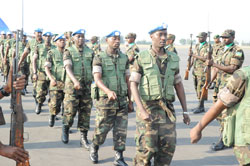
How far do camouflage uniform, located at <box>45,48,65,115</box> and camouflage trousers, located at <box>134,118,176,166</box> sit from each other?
10.5 feet

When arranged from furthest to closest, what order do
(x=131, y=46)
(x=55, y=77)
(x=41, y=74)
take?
(x=131, y=46), (x=41, y=74), (x=55, y=77)

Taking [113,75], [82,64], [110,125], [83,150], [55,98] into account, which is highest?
[82,64]

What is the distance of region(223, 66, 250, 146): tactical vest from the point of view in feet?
9.14

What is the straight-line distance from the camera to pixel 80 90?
6.11 m

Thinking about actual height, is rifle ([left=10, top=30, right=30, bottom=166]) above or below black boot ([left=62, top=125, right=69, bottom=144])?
above

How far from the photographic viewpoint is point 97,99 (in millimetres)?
5352

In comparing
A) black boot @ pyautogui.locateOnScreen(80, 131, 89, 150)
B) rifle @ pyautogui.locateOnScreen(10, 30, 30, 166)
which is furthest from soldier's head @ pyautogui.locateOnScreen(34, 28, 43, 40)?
rifle @ pyautogui.locateOnScreen(10, 30, 30, 166)

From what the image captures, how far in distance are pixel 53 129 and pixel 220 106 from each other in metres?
5.20

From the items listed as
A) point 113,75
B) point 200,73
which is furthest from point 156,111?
point 200,73

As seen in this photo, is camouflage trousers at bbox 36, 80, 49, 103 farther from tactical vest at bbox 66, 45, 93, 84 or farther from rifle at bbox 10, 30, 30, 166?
rifle at bbox 10, 30, 30, 166

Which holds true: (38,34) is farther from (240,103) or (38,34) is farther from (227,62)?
(240,103)

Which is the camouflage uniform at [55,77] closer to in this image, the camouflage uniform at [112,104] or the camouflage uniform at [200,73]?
the camouflage uniform at [112,104]

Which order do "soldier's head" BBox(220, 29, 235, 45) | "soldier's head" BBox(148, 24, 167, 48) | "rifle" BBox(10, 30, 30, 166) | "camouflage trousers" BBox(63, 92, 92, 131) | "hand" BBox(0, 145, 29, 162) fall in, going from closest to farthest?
"hand" BBox(0, 145, 29, 162) → "rifle" BBox(10, 30, 30, 166) → "soldier's head" BBox(148, 24, 167, 48) → "camouflage trousers" BBox(63, 92, 92, 131) → "soldier's head" BBox(220, 29, 235, 45)

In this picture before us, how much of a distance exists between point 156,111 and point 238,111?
1409 mm
